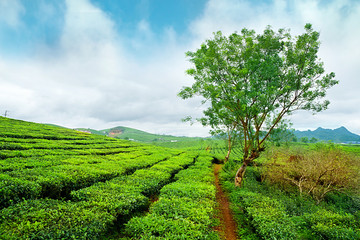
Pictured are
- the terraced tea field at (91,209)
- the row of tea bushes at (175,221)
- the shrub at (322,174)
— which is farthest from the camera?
the shrub at (322,174)

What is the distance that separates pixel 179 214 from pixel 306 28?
15477 mm

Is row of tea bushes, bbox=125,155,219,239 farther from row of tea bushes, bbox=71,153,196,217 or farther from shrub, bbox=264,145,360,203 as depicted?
shrub, bbox=264,145,360,203

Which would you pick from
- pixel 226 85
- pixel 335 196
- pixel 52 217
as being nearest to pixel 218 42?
A: pixel 226 85

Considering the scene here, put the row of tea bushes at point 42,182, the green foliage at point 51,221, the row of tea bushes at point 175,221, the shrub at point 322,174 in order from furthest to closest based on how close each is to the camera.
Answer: the shrub at point 322,174 → the row of tea bushes at point 42,182 → the row of tea bushes at point 175,221 → the green foliage at point 51,221

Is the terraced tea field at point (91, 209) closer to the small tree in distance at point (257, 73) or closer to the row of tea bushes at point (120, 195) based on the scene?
the row of tea bushes at point (120, 195)

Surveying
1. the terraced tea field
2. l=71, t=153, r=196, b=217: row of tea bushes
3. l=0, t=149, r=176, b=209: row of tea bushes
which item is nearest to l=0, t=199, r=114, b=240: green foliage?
the terraced tea field

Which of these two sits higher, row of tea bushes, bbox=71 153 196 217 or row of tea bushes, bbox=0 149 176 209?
row of tea bushes, bbox=0 149 176 209

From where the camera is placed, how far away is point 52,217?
5297 millimetres

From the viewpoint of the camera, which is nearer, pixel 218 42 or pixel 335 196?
pixel 218 42

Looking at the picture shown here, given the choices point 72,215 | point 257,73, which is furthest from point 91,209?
point 257,73

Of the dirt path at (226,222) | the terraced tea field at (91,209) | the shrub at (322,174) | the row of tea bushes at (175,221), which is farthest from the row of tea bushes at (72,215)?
the shrub at (322,174)

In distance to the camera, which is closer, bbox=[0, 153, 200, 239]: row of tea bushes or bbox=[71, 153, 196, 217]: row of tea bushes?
bbox=[0, 153, 200, 239]: row of tea bushes

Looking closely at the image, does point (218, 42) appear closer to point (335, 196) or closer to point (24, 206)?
point (24, 206)

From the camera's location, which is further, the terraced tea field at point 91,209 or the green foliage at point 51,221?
the terraced tea field at point 91,209
